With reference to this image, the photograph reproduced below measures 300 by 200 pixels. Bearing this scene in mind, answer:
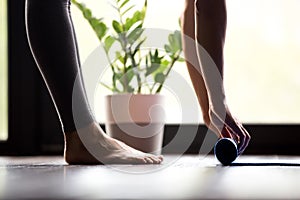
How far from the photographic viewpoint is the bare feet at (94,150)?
1698 millimetres

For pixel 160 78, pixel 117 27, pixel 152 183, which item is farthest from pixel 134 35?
pixel 152 183

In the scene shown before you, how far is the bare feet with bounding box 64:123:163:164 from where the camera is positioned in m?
1.70

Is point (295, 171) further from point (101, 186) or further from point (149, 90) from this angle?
point (149, 90)

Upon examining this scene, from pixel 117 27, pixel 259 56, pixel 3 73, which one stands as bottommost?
pixel 3 73

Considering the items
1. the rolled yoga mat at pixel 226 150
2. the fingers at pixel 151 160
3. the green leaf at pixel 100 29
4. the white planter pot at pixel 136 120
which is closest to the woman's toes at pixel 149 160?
the fingers at pixel 151 160

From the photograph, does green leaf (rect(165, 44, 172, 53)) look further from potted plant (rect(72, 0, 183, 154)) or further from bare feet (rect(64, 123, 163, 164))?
bare feet (rect(64, 123, 163, 164))

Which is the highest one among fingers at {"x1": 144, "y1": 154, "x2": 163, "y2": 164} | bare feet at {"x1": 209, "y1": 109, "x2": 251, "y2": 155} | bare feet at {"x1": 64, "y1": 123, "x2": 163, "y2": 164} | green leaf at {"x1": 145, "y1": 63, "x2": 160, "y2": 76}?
green leaf at {"x1": 145, "y1": 63, "x2": 160, "y2": 76}

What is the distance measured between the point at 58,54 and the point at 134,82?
0.94 metres

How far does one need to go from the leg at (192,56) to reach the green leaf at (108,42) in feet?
1.49

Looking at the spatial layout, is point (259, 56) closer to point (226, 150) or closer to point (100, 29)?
point (100, 29)

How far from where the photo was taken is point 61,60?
1641mm

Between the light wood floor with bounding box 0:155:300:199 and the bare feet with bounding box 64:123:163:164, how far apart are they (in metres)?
0.05

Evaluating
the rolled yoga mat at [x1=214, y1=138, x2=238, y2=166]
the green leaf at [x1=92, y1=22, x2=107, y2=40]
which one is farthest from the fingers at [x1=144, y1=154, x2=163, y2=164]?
the green leaf at [x1=92, y1=22, x2=107, y2=40]

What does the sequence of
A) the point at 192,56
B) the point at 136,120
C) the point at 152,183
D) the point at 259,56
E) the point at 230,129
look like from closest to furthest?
the point at 152,183 → the point at 230,129 → the point at 192,56 → the point at 136,120 → the point at 259,56
